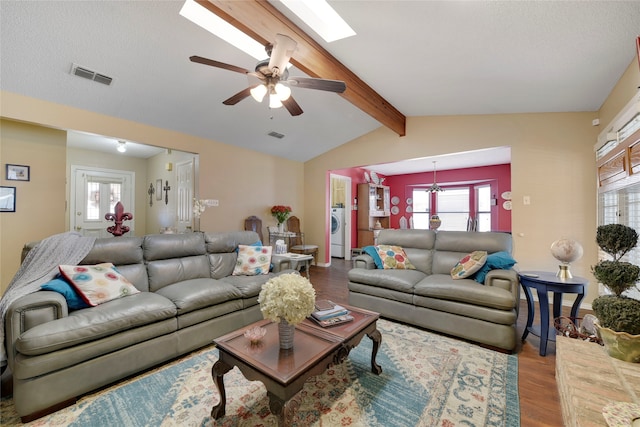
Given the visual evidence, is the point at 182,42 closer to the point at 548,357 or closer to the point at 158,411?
the point at 158,411

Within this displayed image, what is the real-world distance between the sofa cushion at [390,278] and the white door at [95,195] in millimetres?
5635

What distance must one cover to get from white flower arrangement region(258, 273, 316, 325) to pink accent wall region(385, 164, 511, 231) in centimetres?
667

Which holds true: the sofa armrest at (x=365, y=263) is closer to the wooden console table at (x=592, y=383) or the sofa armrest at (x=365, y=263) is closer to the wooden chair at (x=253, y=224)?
the wooden console table at (x=592, y=383)

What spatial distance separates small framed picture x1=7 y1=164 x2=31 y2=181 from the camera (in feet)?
10.6

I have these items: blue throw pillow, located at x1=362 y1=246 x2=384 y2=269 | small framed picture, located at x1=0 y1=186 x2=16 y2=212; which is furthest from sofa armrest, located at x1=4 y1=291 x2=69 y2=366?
blue throw pillow, located at x1=362 y1=246 x2=384 y2=269

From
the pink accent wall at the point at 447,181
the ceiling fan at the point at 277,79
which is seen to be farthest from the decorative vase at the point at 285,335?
the pink accent wall at the point at 447,181

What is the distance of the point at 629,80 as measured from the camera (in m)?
2.32

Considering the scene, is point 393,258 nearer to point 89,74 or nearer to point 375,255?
point 375,255

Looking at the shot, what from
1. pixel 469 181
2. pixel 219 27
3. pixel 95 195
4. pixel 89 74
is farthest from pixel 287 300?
pixel 469 181

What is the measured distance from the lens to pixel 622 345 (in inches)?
48.4

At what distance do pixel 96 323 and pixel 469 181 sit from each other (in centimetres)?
762

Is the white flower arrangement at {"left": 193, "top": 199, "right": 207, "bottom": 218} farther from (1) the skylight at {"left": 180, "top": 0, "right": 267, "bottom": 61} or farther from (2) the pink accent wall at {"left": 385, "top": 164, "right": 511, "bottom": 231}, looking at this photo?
(2) the pink accent wall at {"left": 385, "top": 164, "right": 511, "bottom": 231}

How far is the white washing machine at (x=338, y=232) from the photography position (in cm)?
712

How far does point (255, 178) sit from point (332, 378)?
4267 mm
